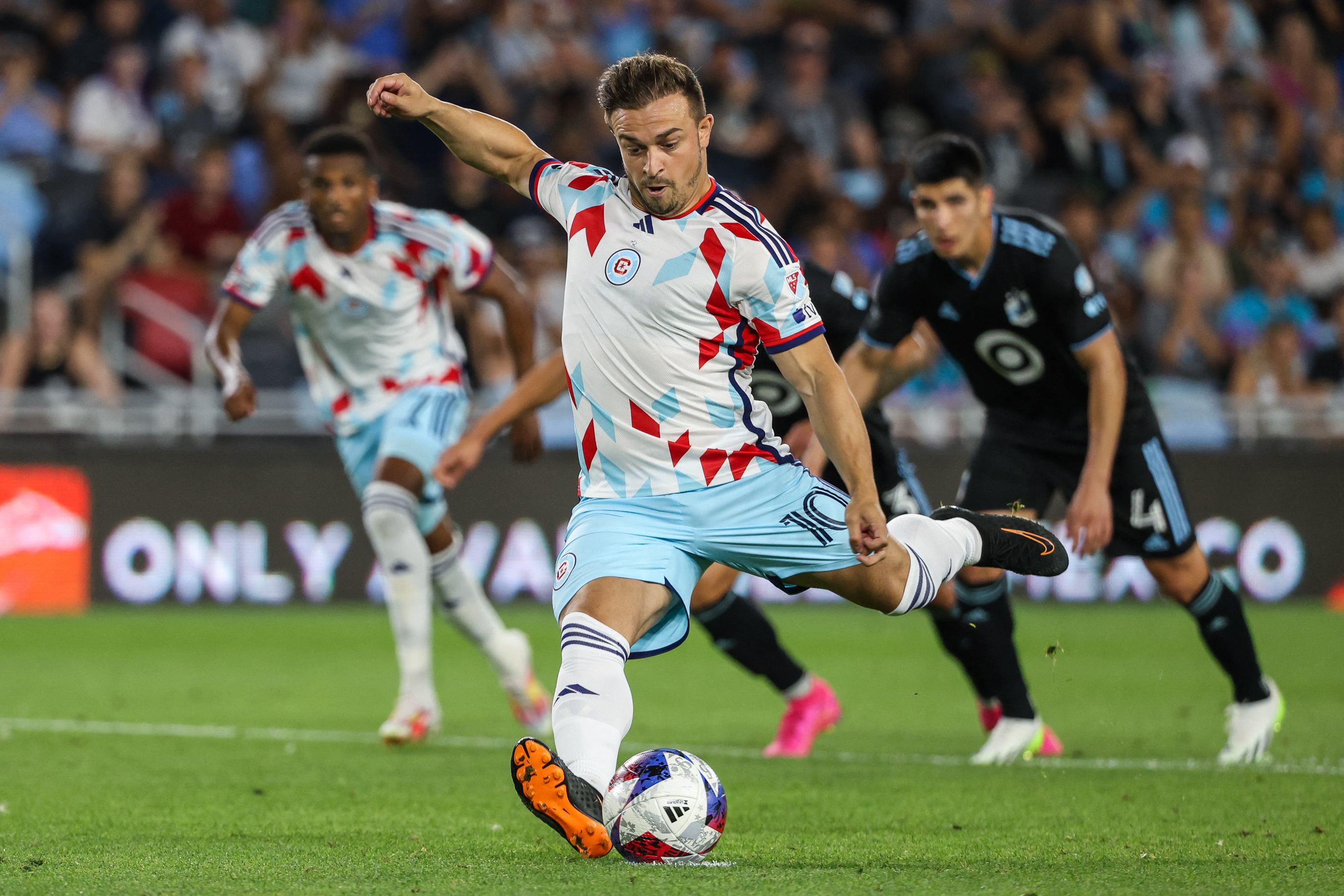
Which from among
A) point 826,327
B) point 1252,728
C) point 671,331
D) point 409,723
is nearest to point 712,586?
point 826,327

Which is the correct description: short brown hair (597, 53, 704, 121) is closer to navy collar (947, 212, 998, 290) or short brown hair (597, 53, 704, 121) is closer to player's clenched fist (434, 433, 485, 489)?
player's clenched fist (434, 433, 485, 489)

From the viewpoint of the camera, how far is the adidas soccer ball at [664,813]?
14.5 ft

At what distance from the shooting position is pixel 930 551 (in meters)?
5.09

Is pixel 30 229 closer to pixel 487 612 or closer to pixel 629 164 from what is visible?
pixel 487 612

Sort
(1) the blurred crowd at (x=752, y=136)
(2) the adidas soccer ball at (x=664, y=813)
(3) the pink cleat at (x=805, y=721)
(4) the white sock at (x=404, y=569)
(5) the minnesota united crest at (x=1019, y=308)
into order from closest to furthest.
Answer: (2) the adidas soccer ball at (x=664, y=813) → (5) the minnesota united crest at (x=1019, y=308) → (3) the pink cleat at (x=805, y=721) → (4) the white sock at (x=404, y=569) → (1) the blurred crowd at (x=752, y=136)

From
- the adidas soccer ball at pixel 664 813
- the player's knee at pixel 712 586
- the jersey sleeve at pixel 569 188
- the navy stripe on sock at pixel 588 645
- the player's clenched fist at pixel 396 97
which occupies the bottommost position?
the player's knee at pixel 712 586

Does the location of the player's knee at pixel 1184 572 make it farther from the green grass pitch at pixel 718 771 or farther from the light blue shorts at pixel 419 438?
the light blue shorts at pixel 419 438

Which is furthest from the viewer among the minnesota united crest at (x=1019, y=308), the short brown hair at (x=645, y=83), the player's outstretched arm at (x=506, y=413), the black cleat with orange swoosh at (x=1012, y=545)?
Answer: the minnesota united crest at (x=1019, y=308)

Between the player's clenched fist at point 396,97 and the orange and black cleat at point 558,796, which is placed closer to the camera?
the orange and black cleat at point 558,796

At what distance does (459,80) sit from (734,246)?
1150 centimetres

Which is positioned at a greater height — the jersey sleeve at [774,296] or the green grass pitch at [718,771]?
the jersey sleeve at [774,296]

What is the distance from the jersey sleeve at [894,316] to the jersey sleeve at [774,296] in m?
1.98

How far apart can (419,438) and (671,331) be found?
3.11 m

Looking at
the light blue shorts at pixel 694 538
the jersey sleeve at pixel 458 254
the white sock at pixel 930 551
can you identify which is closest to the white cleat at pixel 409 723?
the jersey sleeve at pixel 458 254
